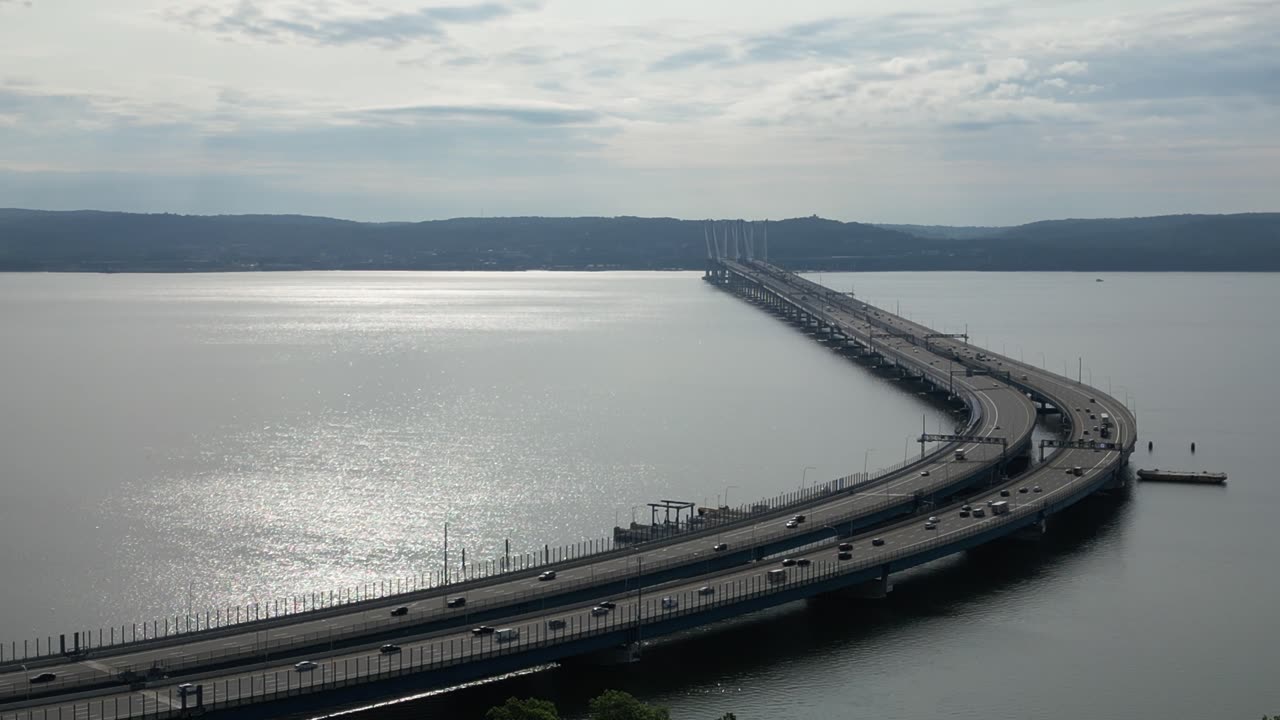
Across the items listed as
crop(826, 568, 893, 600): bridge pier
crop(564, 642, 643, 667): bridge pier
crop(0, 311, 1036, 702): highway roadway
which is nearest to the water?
crop(564, 642, 643, 667): bridge pier

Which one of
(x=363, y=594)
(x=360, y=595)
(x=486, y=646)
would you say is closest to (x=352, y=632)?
(x=486, y=646)

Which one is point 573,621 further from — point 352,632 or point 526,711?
point 526,711

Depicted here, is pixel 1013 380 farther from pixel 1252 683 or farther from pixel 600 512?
pixel 1252 683

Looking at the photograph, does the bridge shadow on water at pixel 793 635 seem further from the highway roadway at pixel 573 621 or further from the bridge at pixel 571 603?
the highway roadway at pixel 573 621

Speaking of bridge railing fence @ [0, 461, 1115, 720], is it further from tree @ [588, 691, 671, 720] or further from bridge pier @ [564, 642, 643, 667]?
tree @ [588, 691, 671, 720]

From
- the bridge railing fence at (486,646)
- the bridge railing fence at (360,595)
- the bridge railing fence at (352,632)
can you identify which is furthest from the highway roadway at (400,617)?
the bridge railing fence at (486,646)

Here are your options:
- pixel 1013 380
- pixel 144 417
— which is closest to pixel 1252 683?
pixel 1013 380
